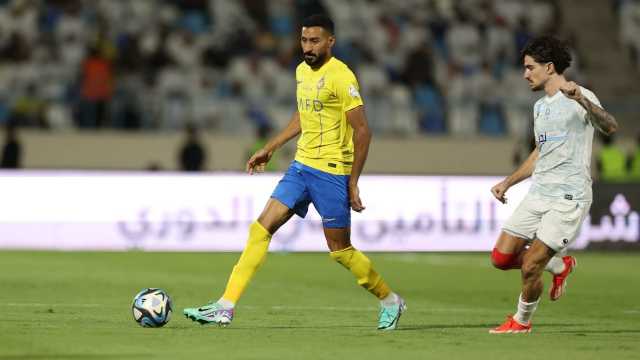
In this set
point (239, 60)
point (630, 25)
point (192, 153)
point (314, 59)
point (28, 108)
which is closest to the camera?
point (314, 59)

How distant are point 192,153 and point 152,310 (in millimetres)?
14406

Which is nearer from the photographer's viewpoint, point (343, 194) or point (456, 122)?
point (343, 194)

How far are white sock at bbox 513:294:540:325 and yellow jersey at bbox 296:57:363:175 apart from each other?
1603 mm

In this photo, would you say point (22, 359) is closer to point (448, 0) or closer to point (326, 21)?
point (326, 21)

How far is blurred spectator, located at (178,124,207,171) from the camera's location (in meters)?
25.1

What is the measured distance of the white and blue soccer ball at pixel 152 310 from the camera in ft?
35.3

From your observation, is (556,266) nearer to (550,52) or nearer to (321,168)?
(550,52)

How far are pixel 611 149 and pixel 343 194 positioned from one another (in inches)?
594

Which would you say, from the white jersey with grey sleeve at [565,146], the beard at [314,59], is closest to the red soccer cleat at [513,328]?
the white jersey with grey sleeve at [565,146]

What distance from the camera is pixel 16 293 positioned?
47.1 ft

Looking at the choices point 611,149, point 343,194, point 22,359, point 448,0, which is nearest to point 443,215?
point 611,149

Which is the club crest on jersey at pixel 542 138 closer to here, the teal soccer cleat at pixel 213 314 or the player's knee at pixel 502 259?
the player's knee at pixel 502 259

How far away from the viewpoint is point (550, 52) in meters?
10.3

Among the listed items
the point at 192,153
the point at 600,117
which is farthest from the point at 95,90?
the point at 600,117
